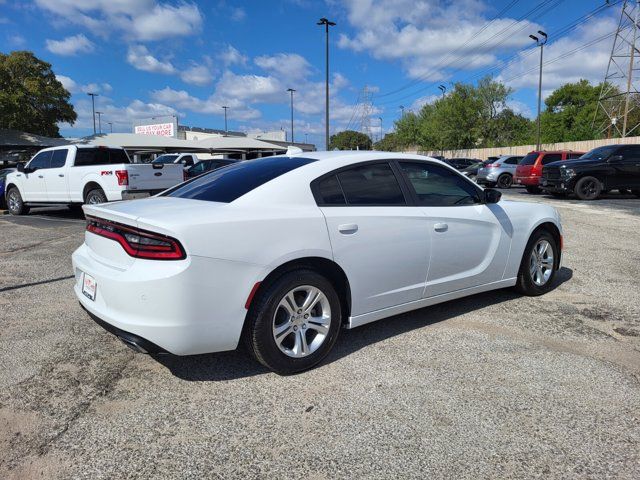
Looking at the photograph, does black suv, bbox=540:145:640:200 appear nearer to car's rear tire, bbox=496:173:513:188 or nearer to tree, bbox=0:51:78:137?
car's rear tire, bbox=496:173:513:188

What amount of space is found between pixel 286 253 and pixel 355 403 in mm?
1027

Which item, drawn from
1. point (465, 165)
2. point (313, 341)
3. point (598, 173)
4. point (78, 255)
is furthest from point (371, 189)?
point (465, 165)

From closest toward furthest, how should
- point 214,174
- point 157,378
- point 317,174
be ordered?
point 157,378 → point 317,174 → point 214,174

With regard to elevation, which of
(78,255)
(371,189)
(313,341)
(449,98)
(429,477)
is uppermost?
(449,98)

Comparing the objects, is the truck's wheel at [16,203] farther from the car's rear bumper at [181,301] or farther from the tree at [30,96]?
the tree at [30,96]

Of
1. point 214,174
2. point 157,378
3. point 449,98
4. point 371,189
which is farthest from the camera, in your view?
point 449,98

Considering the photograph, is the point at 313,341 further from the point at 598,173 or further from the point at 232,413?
the point at 598,173

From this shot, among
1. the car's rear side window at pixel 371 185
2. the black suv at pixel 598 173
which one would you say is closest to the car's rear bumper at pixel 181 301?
the car's rear side window at pixel 371 185

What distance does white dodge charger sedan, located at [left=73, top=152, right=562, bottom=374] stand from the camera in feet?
9.82

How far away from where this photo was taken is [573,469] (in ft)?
8.05

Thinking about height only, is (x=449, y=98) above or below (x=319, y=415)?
above

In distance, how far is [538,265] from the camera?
5285 mm

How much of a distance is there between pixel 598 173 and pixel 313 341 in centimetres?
1575

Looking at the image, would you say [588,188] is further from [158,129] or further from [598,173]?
[158,129]
